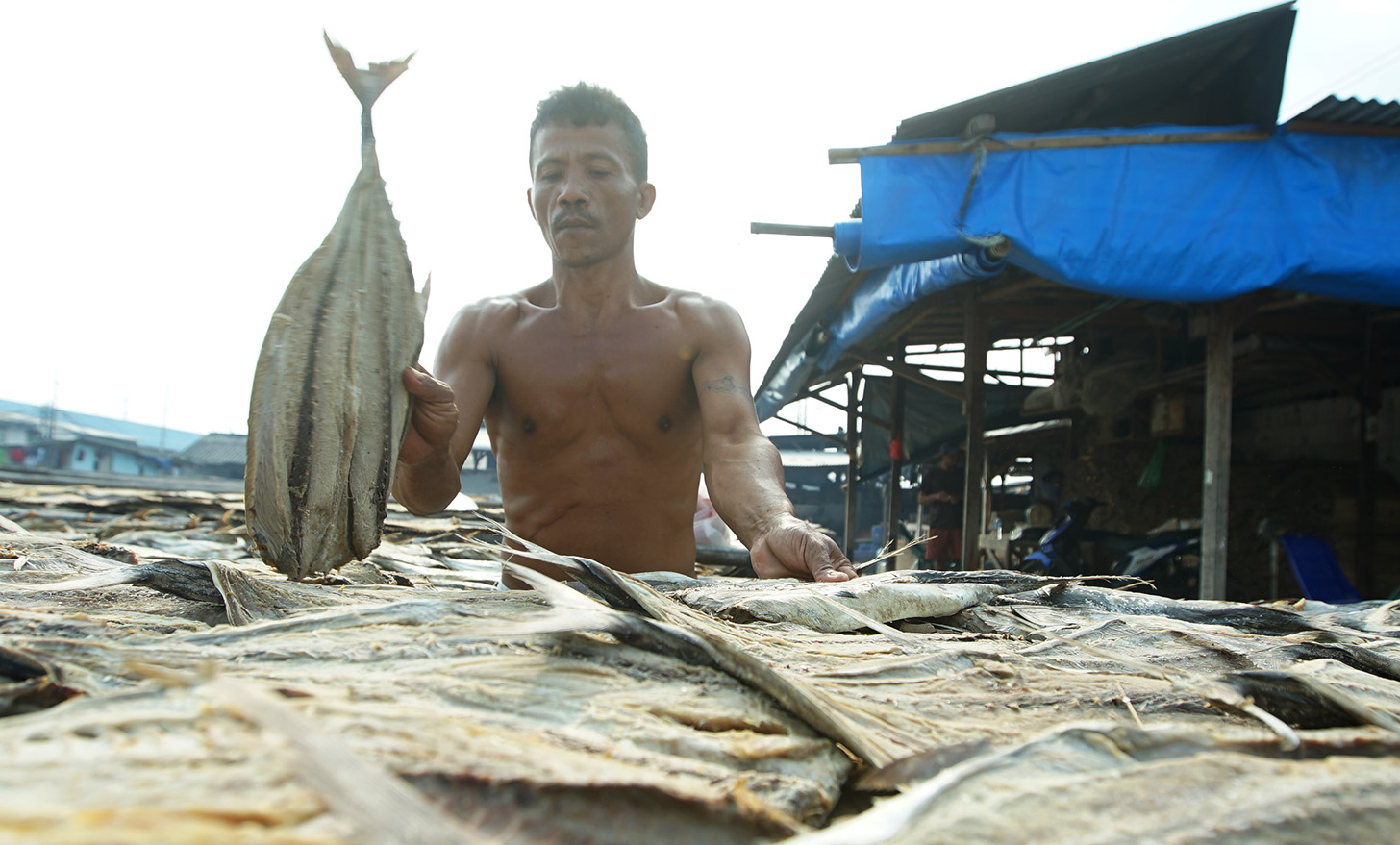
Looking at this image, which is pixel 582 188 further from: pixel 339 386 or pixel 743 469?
pixel 339 386

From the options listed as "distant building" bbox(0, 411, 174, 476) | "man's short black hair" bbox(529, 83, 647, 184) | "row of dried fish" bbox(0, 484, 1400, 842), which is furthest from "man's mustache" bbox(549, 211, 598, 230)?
"distant building" bbox(0, 411, 174, 476)

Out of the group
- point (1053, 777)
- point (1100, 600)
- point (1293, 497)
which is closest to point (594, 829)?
point (1053, 777)

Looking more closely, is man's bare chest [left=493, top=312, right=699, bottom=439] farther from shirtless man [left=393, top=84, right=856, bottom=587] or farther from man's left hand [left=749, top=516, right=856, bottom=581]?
man's left hand [left=749, top=516, right=856, bottom=581]

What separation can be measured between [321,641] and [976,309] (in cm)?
542

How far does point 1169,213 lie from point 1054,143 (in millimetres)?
646

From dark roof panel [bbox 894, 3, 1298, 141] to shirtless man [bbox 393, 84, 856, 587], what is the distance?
6.31 ft

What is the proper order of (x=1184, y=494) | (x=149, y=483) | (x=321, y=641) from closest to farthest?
(x=321, y=641)
(x=1184, y=494)
(x=149, y=483)

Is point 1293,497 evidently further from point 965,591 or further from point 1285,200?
point 965,591

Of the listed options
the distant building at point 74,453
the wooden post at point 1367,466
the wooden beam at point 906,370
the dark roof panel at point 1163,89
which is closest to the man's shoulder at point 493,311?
the dark roof panel at point 1163,89

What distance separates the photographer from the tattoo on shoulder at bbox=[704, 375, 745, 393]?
2.61 meters

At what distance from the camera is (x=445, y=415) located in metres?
1.58

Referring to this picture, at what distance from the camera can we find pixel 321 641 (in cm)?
82

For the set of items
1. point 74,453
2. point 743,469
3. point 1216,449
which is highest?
point 1216,449

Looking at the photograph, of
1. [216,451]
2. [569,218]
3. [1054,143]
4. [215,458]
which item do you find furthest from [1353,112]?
[216,451]
